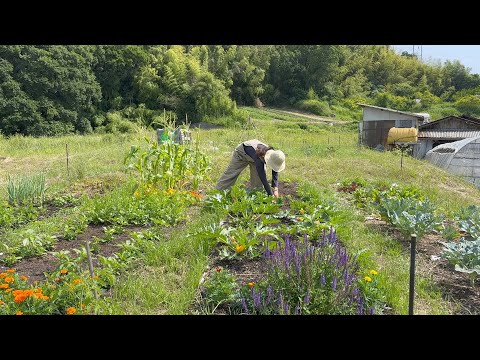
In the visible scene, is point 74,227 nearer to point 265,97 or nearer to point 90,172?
point 90,172

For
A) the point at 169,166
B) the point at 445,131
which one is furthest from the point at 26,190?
the point at 445,131

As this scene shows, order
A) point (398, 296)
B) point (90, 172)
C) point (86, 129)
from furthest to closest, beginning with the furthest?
point (86, 129)
point (90, 172)
point (398, 296)

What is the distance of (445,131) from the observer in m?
17.8

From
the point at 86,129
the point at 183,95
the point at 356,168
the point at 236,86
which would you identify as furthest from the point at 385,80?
the point at 356,168

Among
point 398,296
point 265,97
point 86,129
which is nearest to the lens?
point 398,296

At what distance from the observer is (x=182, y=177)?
614 cm

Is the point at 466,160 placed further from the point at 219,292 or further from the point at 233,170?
the point at 219,292

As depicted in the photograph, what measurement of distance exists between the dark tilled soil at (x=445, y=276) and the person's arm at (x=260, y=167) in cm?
159

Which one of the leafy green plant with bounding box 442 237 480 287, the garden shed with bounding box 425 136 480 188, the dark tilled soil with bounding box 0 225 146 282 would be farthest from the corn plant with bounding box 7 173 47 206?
the garden shed with bounding box 425 136 480 188

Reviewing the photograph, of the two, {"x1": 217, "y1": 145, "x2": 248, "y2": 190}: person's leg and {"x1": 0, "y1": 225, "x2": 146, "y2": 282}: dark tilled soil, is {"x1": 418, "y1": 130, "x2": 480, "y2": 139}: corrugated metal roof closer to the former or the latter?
{"x1": 217, "y1": 145, "x2": 248, "y2": 190}: person's leg

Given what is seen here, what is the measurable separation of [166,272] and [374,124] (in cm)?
1694

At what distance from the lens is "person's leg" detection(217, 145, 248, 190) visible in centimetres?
549

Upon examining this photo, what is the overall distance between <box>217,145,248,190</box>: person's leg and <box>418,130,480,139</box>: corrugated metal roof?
14.6 metres
